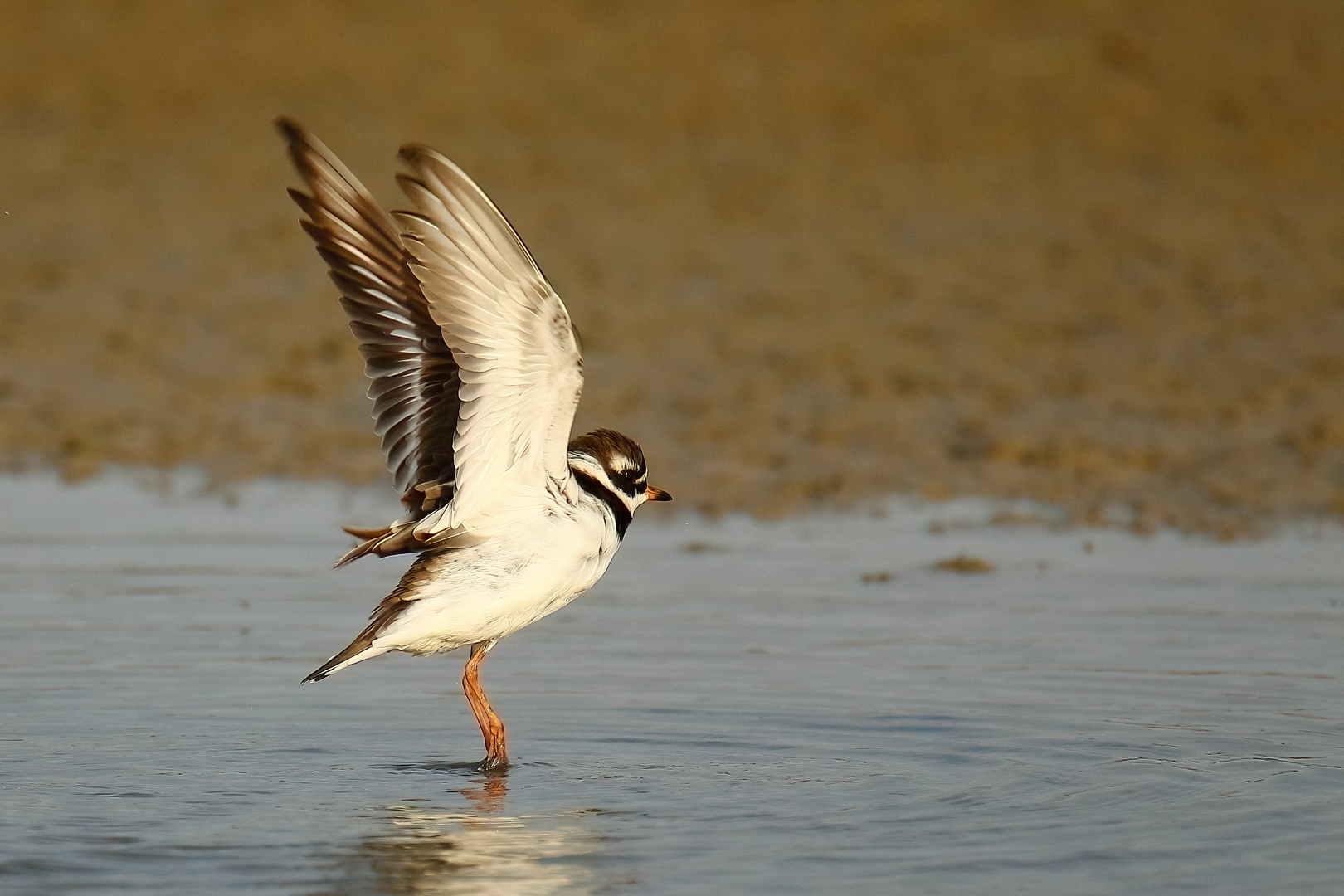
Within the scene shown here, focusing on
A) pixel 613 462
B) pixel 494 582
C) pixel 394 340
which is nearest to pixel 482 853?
pixel 494 582

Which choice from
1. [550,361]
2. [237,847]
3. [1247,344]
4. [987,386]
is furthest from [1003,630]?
[1247,344]

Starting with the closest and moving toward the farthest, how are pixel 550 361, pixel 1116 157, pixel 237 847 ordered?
pixel 237 847 < pixel 550 361 < pixel 1116 157

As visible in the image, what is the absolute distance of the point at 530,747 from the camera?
751 centimetres

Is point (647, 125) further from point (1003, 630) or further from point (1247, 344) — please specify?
point (1003, 630)

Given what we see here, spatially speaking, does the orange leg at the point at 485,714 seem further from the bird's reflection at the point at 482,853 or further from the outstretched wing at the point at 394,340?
the outstretched wing at the point at 394,340

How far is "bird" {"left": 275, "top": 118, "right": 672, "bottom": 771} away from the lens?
6.38 meters

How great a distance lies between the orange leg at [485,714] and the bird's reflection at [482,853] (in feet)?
1.57

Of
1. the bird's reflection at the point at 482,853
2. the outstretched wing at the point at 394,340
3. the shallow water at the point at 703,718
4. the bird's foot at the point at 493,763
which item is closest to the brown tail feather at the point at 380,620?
the outstretched wing at the point at 394,340

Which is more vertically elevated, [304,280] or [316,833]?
[304,280]

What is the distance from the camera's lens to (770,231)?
1745cm

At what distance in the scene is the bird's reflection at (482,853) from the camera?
223 inches

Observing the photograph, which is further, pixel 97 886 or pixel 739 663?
pixel 739 663

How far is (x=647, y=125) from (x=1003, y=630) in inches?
422

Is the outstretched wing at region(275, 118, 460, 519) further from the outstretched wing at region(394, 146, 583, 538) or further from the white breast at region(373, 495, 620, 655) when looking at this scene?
the outstretched wing at region(394, 146, 583, 538)
